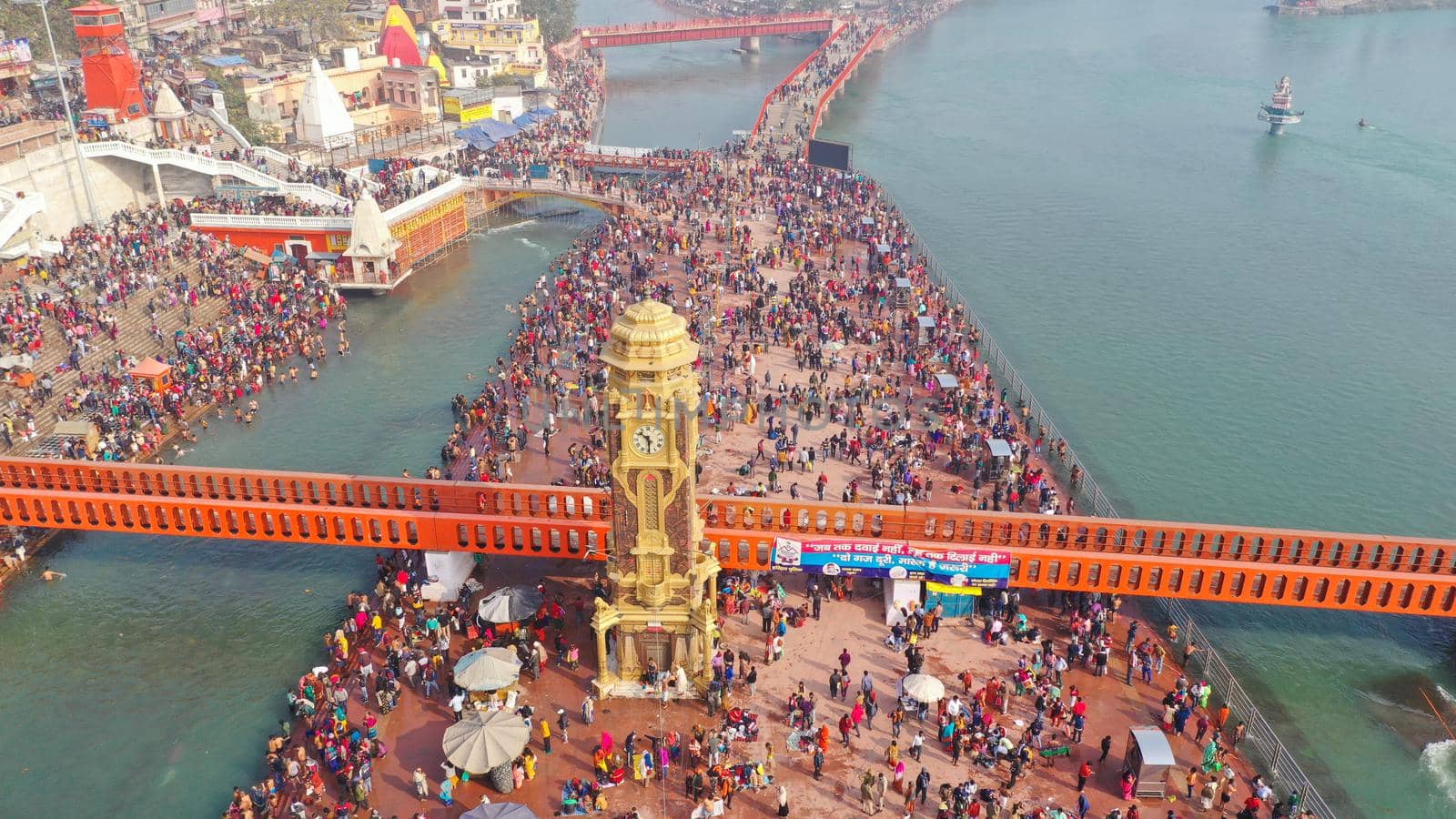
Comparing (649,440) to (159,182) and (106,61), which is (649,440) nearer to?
(159,182)

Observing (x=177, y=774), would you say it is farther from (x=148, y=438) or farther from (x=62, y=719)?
(x=148, y=438)

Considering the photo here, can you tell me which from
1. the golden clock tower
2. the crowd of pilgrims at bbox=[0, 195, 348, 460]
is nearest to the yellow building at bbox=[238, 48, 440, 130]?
the crowd of pilgrims at bbox=[0, 195, 348, 460]

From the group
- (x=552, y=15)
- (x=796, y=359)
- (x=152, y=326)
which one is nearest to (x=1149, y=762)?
(x=796, y=359)

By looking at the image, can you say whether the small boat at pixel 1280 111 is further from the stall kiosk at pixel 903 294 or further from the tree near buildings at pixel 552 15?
the tree near buildings at pixel 552 15

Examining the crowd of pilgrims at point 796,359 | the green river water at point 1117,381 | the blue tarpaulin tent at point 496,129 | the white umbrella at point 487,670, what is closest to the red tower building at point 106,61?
the green river water at point 1117,381

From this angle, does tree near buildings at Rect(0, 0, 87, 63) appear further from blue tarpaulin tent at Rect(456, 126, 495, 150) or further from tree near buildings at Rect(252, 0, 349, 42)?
blue tarpaulin tent at Rect(456, 126, 495, 150)

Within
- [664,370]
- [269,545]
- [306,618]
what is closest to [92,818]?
[306,618]
